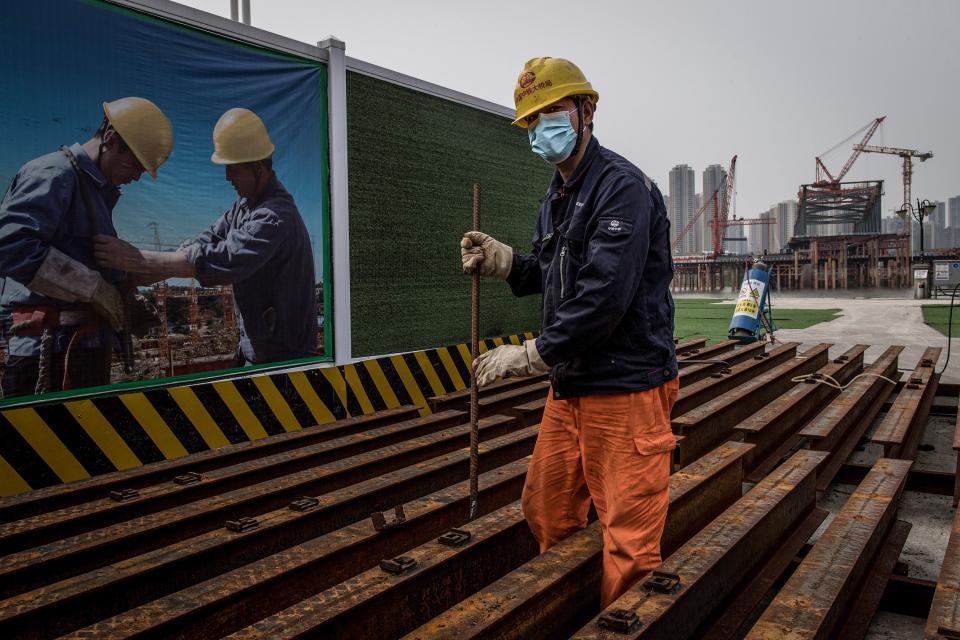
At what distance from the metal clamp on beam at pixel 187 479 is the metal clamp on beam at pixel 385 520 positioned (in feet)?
4.13

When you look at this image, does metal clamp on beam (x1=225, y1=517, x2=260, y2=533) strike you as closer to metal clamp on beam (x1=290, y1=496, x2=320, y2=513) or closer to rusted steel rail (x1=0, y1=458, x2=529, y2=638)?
rusted steel rail (x1=0, y1=458, x2=529, y2=638)

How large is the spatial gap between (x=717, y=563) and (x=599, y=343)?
99 centimetres

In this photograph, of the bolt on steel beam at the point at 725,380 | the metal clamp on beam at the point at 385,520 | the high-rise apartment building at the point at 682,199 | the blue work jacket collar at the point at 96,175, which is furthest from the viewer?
the high-rise apartment building at the point at 682,199

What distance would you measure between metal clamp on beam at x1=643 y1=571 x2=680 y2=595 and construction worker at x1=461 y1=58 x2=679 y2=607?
0.07 meters

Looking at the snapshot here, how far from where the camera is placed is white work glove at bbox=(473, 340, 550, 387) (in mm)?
2531

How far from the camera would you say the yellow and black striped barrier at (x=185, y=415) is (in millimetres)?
4047

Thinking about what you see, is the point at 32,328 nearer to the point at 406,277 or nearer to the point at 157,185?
the point at 157,185

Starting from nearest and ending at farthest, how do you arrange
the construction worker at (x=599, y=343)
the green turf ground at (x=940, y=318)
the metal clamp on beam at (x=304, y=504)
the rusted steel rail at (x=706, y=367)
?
the construction worker at (x=599, y=343) → the metal clamp on beam at (x=304, y=504) → the rusted steel rail at (x=706, y=367) → the green turf ground at (x=940, y=318)

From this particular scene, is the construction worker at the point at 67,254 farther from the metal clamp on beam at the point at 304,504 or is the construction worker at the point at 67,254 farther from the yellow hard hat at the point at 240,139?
the metal clamp on beam at the point at 304,504

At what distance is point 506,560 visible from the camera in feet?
9.63

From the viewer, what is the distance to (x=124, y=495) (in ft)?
11.1

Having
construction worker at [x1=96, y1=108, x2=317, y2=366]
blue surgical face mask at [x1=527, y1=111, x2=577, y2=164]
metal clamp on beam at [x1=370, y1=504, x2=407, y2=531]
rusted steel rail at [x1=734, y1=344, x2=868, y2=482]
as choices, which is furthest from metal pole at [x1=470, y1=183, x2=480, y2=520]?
construction worker at [x1=96, y1=108, x2=317, y2=366]

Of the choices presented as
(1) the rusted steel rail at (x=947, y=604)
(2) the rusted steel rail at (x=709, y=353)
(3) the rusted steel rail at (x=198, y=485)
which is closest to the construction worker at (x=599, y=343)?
(1) the rusted steel rail at (x=947, y=604)

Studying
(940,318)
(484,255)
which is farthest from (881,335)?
(484,255)
